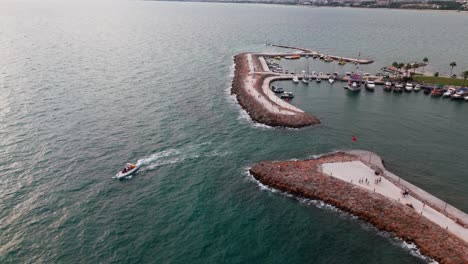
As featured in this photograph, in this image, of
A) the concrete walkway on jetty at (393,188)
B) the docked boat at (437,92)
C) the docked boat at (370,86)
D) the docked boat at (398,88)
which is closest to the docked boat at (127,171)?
the concrete walkway on jetty at (393,188)

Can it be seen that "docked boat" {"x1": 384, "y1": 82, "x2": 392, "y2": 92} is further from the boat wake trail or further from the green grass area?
the boat wake trail

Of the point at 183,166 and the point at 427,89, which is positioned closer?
the point at 183,166

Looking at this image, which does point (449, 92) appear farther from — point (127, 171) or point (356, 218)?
point (127, 171)

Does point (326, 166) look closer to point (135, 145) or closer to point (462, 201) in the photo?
point (462, 201)

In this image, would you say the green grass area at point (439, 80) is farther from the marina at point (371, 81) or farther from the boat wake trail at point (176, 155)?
the boat wake trail at point (176, 155)

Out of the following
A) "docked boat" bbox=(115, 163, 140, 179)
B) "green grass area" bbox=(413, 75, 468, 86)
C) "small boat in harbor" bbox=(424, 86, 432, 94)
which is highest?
"docked boat" bbox=(115, 163, 140, 179)

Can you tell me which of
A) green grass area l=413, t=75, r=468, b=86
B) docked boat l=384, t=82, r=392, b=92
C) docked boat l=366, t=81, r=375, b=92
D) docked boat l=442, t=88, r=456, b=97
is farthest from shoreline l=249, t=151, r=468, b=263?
green grass area l=413, t=75, r=468, b=86

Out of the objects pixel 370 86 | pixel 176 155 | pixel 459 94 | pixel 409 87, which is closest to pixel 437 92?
pixel 459 94
